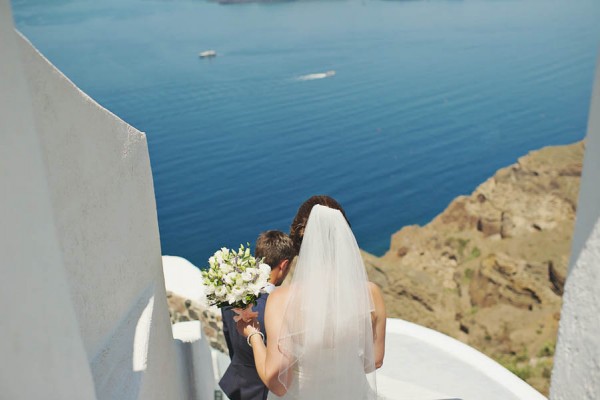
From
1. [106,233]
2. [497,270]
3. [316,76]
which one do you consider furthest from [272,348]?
[316,76]

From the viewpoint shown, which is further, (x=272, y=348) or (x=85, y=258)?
(x=272, y=348)

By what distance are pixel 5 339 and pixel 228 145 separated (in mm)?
31795

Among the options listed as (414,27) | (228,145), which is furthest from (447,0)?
(228,145)

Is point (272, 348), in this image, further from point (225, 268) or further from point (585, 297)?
point (585, 297)

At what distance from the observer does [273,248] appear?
116 inches

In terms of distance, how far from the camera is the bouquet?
2.67m

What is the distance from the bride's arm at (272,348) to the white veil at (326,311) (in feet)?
0.09

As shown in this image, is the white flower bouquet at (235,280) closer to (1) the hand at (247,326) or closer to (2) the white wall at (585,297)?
(1) the hand at (247,326)

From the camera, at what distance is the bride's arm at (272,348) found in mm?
2615

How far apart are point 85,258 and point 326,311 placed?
3.56ft

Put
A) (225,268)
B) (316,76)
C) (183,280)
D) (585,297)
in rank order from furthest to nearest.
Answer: (316,76)
(183,280)
(225,268)
(585,297)

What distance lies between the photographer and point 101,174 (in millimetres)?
2225

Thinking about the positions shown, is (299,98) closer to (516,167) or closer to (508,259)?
(516,167)

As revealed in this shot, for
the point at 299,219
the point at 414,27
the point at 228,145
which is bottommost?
the point at 228,145
